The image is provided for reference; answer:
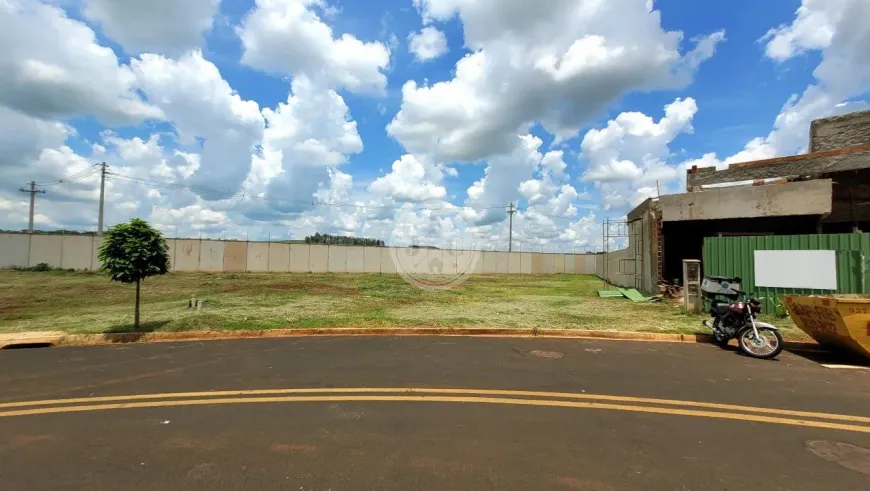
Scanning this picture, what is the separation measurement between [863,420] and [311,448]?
5.87 m

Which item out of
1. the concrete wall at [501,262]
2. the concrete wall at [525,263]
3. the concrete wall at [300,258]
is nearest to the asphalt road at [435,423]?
the concrete wall at [300,258]

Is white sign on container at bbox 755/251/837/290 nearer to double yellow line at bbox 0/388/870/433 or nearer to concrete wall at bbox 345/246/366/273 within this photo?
double yellow line at bbox 0/388/870/433

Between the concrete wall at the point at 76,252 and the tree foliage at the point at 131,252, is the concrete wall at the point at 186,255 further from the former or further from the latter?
the tree foliage at the point at 131,252

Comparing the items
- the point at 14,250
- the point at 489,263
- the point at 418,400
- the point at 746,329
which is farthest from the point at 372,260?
the point at 418,400

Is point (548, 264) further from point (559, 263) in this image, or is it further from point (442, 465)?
point (442, 465)

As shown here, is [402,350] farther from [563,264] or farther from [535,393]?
[563,264]

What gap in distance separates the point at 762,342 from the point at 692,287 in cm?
584

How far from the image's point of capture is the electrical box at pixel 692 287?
43.7ft

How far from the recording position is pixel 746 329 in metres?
8.40

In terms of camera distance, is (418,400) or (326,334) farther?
(326,334)

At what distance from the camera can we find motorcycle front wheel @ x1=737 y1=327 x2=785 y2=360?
26.1 ft

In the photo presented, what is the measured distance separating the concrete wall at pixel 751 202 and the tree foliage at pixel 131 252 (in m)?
18.5

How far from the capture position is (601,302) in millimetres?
17391

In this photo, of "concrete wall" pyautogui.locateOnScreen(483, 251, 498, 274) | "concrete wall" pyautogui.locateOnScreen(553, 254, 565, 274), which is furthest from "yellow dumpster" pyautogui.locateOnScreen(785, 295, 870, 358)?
"concrete wall" pyautogui.locateOnScreen(553, 254, 565, 274)
